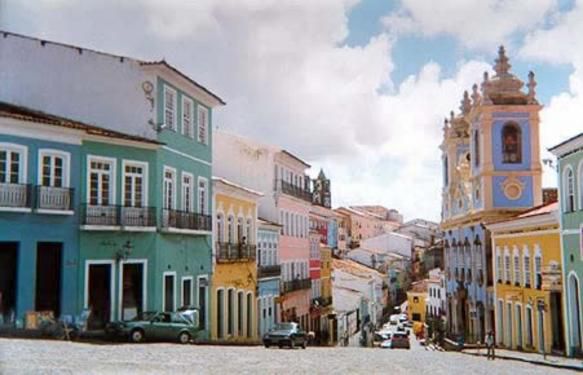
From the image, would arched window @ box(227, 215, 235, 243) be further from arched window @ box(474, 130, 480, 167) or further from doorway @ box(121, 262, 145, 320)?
arched window @ box(474, 130, 480, 167)

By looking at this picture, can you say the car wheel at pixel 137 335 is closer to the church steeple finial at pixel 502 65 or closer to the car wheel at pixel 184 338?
the car wheel at pixel 184 338

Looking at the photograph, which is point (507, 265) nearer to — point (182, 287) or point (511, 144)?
point (511, 144)

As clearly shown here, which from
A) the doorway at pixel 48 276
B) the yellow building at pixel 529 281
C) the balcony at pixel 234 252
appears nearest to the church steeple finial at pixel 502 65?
the yellow building at pixel 529 281

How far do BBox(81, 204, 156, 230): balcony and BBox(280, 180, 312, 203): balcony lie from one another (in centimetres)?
1774

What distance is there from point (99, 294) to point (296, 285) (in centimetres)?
2049

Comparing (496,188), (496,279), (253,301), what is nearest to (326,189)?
(496,188)

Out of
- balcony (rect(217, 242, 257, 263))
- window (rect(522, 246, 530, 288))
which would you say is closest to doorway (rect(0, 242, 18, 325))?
balcony (rect(217, 242, 257, 263))

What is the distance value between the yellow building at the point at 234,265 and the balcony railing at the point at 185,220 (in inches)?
68.1

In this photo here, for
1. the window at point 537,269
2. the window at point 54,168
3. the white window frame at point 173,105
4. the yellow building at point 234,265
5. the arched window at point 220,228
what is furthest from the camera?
the window at point 537,269

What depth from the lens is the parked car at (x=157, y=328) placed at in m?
19.6

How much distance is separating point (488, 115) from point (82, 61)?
24778 mm

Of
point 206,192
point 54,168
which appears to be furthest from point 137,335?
point 206,192

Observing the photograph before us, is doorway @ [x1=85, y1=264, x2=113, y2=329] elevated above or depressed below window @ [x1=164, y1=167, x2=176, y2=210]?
below

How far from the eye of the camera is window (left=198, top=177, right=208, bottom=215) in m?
25.5
